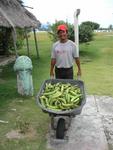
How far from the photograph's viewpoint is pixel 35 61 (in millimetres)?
18406

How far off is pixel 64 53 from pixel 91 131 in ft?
5.90

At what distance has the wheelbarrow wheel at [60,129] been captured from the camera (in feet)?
20.2

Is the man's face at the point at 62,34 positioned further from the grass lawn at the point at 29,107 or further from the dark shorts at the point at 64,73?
the grass lawn at the point at 29,107

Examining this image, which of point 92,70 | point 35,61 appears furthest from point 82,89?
point 35,61

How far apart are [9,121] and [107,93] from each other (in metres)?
3.89

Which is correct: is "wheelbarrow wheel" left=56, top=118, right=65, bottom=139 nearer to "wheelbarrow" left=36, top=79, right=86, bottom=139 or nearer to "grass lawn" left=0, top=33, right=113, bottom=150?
"wheelbarrow" left=36, top=79, right=86, bottom=139

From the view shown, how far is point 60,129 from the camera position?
20.4ft

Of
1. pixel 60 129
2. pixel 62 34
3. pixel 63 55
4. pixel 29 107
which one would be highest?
pixel 62 34

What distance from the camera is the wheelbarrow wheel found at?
616 centimetres

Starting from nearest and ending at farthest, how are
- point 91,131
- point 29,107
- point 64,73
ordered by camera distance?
point 91,131
point 64,73
point 29,107

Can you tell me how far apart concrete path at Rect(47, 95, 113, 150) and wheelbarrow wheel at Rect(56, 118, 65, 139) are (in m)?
0.11

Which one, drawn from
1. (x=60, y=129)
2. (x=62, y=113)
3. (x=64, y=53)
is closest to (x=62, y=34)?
(x=64, y=53)

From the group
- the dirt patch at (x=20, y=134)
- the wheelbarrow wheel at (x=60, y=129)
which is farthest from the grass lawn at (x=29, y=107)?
the wheelbarrow wheel at (x=60, y=129)

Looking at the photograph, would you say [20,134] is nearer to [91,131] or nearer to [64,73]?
[91,131]
